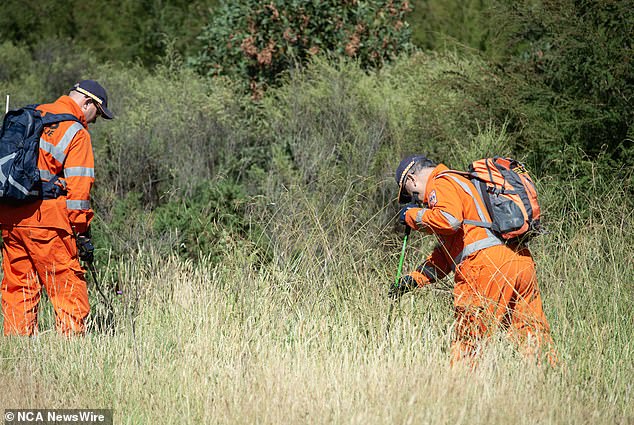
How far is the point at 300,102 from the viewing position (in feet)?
36.9

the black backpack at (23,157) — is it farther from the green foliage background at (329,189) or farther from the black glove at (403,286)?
the black glove at (403,286)

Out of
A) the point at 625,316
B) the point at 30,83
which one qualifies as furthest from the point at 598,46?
the point at 30,83

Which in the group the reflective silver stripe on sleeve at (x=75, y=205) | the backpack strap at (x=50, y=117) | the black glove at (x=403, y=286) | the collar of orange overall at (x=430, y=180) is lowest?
the black glove at (x=403, y=286)

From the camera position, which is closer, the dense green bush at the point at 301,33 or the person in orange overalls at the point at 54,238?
the person in orange overalls at the point at 54,238

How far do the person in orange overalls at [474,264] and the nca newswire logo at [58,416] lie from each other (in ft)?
6.56

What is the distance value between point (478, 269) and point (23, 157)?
9.96ft

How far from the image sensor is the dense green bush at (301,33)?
1273 cm

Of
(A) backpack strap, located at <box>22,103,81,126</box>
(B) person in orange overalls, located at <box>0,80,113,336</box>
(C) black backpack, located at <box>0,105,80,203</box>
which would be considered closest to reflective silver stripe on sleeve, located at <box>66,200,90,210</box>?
(B) person in orange overalls, located at <box>0,80,113,336</box>

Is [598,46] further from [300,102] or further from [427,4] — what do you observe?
[427,4]

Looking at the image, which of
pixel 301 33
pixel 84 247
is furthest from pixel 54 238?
pixel 301 33

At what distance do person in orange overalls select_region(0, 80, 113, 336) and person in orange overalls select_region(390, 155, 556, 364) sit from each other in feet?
7.32

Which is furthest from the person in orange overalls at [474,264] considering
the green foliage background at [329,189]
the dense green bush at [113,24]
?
the dense green bush at [113,24]

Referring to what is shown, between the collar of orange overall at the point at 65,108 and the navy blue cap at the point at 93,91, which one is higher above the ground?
the navy blue cap at the point at 93,91

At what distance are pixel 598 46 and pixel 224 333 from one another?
5.06 m
